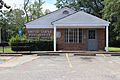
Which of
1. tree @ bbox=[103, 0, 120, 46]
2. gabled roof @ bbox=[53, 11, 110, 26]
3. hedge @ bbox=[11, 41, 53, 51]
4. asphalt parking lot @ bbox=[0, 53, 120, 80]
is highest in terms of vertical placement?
tree @ bbox=[103, 0, 120, 46]

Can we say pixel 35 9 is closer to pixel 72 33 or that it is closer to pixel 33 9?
pixel 33 9

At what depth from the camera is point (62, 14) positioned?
125 ft

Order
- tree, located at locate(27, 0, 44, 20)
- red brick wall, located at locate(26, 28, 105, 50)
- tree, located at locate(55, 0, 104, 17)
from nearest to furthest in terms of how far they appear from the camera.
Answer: red brick wall, located at locate(26, 28, 105, 50), tree, located at locate(55, 0, 104, 17), tree, located at locate(27, 0, 44, 20)

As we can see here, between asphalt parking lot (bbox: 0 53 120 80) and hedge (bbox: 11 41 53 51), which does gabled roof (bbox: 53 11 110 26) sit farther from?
Result: asphalt parking lot (bbox: 0 53 120 80)

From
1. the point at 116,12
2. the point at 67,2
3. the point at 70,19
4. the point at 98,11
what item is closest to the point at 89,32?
the point at 70,19

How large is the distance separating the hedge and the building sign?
5.79 ft

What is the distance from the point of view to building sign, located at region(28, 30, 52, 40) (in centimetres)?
3584

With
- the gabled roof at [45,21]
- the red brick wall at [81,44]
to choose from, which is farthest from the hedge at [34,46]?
the gabled roof at [45,21]

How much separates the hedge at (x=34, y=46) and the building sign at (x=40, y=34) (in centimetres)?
176

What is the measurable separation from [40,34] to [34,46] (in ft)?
8.06

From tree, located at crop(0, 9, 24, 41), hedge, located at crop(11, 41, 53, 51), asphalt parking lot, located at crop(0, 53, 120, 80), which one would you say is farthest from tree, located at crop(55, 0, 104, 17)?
asphalt parking lot, located at crop(0, 53, 120, 80)

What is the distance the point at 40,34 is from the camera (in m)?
36.0

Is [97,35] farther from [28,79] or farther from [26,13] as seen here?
[26,13]

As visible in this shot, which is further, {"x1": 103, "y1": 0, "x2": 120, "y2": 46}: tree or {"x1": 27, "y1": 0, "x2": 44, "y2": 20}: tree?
{"x1": 27, "y1": 0, "x2": 44, "y2": 20}: tree
